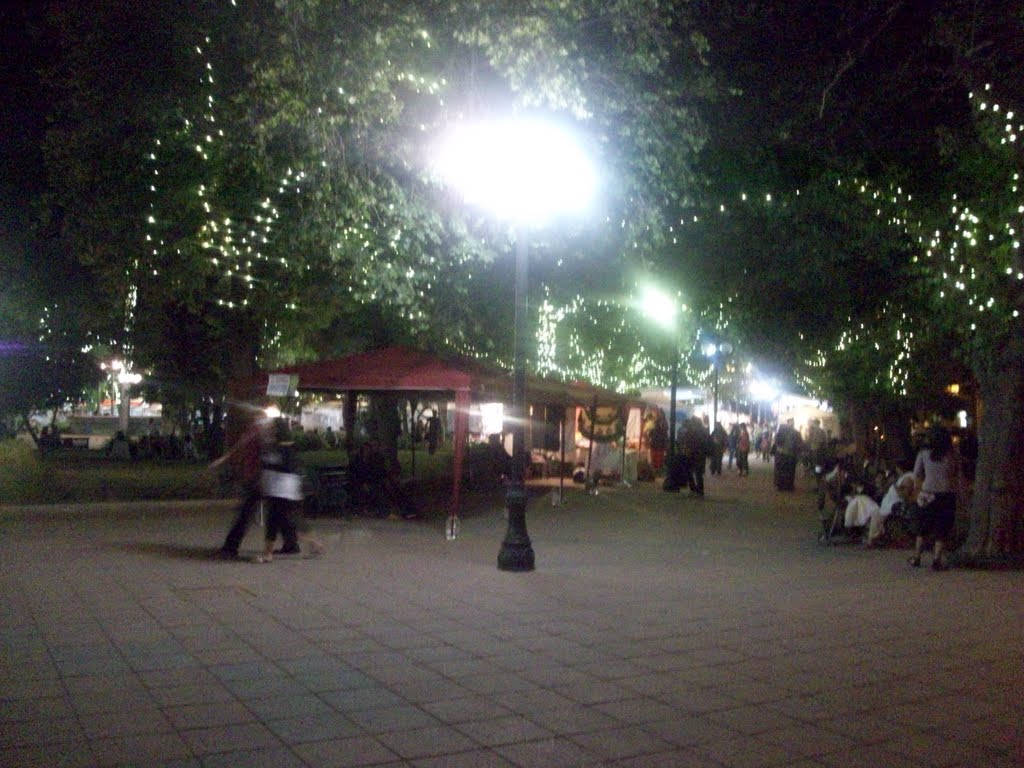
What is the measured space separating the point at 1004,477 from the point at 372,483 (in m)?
9.38

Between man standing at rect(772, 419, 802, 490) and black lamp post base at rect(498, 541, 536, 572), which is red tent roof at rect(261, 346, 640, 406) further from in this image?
man standing at rect(772, 419, 802, 490)

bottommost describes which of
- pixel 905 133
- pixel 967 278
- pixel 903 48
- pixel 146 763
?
pixel 146 763

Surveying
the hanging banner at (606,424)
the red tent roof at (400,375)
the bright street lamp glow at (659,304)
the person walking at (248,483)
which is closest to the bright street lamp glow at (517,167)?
the red tent roof at (400,375)

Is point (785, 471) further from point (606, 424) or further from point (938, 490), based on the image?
point (938, 490)

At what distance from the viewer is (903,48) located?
16.1 meters

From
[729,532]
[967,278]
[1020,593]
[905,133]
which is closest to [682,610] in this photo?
[1020,593]

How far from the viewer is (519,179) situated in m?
12.1

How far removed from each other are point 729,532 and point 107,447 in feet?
86.8

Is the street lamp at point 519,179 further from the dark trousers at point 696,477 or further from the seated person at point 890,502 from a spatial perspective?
the dark trousers at point 696,477

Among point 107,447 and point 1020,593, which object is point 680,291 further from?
point 107,447

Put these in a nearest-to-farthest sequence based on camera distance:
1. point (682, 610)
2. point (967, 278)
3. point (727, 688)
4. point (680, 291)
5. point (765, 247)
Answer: point (727, 688), point (682, 610), point (967, 278), point (765, 247), point (680, 291)

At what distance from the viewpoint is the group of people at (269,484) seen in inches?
487

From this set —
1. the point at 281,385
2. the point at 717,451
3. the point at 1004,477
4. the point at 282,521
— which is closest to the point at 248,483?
the point at 282,521

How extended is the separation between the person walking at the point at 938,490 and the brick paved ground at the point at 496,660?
1.69 ft
